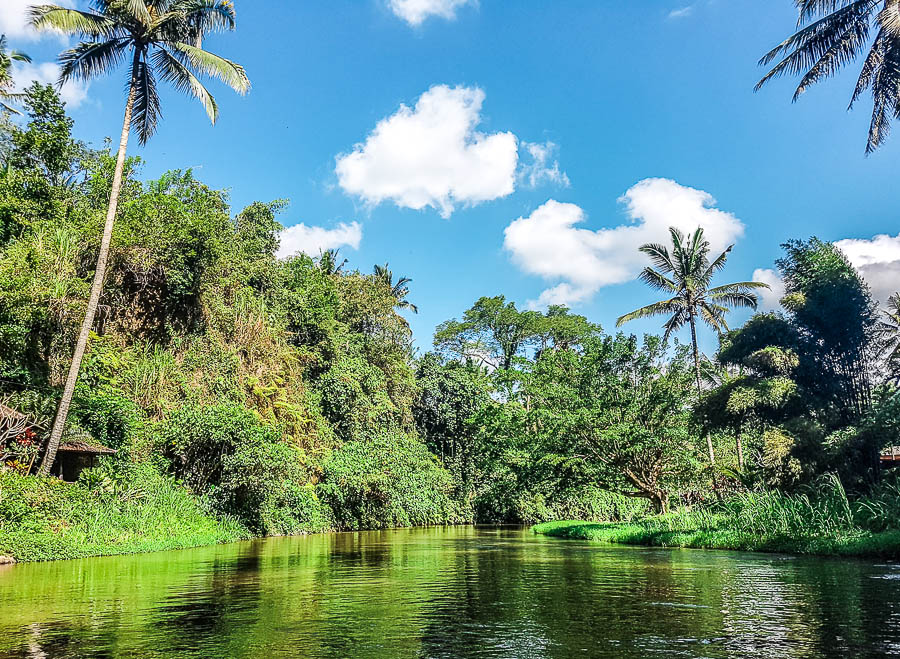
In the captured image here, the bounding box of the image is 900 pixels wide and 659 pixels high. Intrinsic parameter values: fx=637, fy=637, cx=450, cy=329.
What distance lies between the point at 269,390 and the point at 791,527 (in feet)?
67.4

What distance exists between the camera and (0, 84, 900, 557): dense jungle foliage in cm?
1781

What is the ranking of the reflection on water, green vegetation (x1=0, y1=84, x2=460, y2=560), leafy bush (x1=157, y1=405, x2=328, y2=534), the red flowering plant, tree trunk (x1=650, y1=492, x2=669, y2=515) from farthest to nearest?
1. tree trunk (x1=650, y1=492, x2=669, y2=515)
2. leafy bush (x1=157, y1=405, x2=328, y2=534)
3. green vegetation (x1=0, y1=84, x2=460, y2=560)
4. the red flowering plant
5. the reflection on water

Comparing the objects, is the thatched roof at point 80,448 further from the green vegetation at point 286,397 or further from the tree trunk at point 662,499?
the tree trunk at point 662,499

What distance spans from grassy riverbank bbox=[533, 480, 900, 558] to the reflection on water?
1.54 m

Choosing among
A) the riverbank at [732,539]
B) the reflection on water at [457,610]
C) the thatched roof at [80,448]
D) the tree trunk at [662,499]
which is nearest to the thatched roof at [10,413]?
the thatched roof at [80,448]

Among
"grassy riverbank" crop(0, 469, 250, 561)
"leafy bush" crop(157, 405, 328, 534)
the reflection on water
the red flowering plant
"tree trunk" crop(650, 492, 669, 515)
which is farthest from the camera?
"tree trunk" crop(650, 492, 669, 515)

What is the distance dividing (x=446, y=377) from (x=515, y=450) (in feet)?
47.9

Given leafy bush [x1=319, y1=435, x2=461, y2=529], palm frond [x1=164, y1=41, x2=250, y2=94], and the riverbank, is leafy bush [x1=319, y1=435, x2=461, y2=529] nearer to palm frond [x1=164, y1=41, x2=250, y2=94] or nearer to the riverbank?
the riverbank

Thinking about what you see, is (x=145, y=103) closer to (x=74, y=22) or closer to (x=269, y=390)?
(x=74, y=22)

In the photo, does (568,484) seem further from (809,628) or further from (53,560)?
(809,628)

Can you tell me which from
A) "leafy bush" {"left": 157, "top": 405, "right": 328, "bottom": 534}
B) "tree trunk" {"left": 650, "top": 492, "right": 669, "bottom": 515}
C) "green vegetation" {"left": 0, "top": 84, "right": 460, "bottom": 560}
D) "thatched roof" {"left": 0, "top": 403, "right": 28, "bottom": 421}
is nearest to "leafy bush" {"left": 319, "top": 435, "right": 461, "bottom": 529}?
"green vegetation" {"left": 0, "top": 84, "right": 460, "bottom": 560}

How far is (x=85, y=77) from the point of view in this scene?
58.2ft

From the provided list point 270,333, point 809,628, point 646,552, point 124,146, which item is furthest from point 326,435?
point 809,628

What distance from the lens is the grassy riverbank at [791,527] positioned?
41.2 feet
